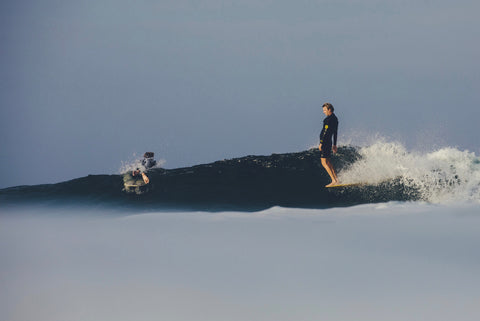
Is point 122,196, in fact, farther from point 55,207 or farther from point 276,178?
point 276,178

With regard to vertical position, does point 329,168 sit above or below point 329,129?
below

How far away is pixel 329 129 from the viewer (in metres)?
11.2

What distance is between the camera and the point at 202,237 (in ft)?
27.2

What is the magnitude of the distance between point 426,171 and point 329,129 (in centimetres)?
324

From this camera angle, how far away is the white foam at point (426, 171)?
11.7 metres

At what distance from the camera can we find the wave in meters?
11.6

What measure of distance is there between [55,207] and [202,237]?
250 inches

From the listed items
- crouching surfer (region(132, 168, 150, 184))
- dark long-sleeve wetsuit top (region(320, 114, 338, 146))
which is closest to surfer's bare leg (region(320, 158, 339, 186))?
dark long-sleeve wetsuit top (region(320, 114, 338, 146))

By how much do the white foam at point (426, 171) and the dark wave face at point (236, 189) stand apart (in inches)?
11.9

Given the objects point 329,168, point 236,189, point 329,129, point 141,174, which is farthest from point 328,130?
point 141,174

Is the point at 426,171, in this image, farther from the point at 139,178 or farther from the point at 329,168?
the point at 139,178

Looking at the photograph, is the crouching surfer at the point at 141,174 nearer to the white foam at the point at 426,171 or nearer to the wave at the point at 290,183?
the wave at the point at 290,183

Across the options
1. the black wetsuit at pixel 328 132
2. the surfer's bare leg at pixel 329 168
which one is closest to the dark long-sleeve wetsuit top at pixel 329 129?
the black wetsuit at pixel 328 132

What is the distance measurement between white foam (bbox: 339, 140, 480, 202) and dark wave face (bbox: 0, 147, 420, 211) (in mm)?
302
